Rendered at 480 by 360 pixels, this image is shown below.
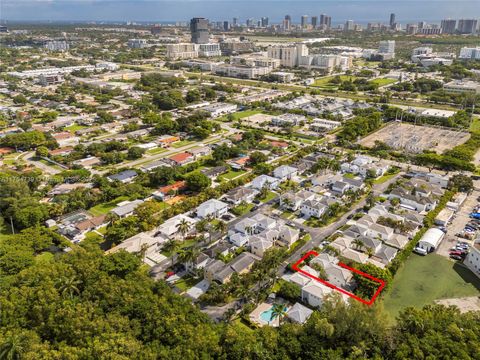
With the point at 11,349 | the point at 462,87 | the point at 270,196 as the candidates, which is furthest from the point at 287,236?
the point at 462,87

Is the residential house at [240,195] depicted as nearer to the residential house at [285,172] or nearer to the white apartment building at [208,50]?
the residential house at [285,172]

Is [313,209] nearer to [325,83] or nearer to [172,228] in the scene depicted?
[172,228]

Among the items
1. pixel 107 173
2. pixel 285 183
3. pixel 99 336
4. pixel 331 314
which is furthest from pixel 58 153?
pixel 331 314

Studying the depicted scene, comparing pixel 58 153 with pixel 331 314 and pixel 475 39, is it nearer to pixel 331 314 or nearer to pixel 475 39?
pixel 331 314

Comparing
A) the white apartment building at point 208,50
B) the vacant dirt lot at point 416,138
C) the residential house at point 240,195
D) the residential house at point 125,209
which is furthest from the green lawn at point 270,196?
the white apartment building at point 208,50

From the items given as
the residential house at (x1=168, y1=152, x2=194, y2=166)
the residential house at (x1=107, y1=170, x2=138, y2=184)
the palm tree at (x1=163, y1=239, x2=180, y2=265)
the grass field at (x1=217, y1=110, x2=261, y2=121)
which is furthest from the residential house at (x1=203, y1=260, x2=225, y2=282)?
the grass field at (x1=217, y1=110, x2=261, y2=121)

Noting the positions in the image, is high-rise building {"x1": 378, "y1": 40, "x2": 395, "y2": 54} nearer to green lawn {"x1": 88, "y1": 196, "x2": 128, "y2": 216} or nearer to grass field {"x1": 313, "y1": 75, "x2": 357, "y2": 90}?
grass field {"x1": 313, "y1": 75, "x2": 357, "y2": 90}
